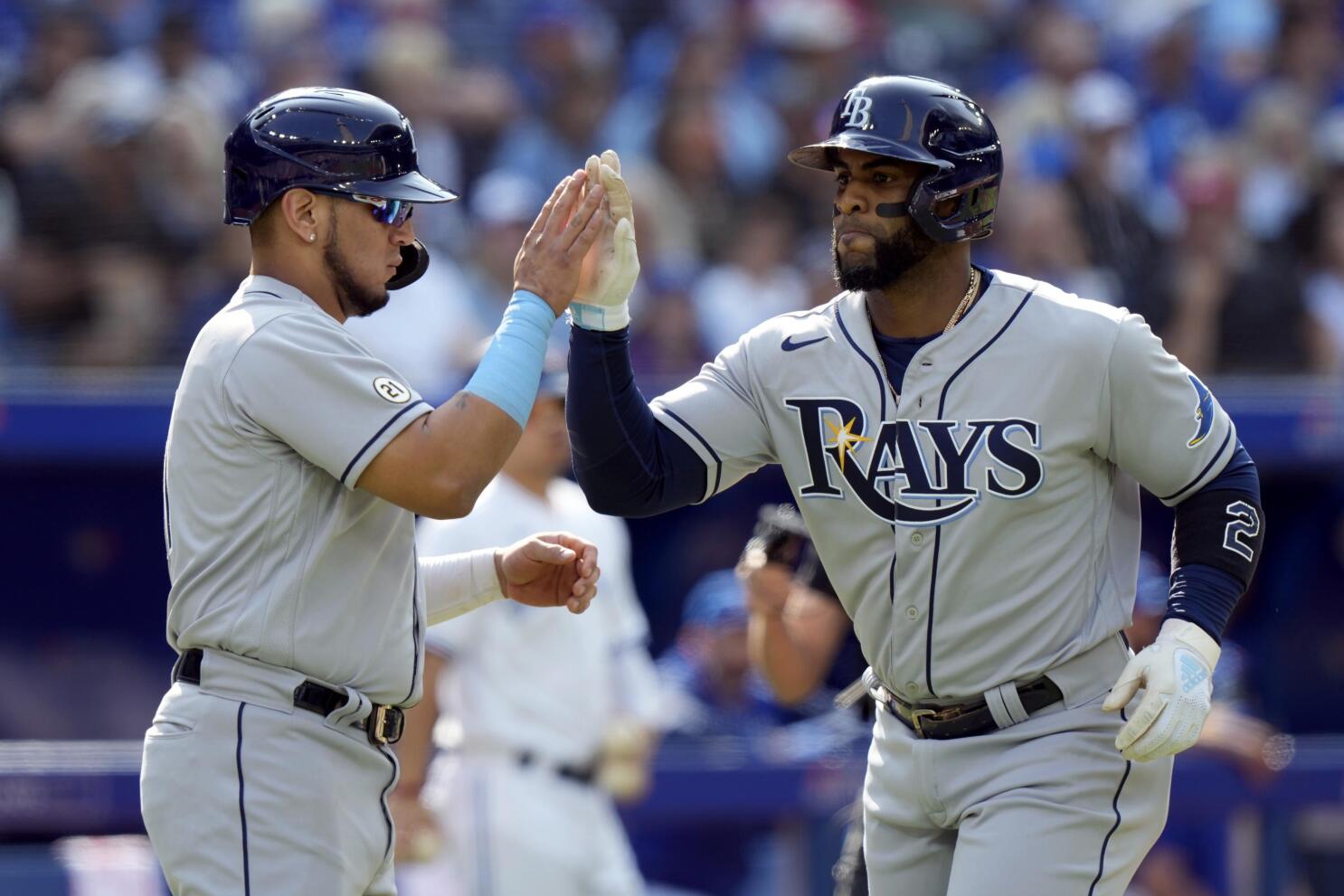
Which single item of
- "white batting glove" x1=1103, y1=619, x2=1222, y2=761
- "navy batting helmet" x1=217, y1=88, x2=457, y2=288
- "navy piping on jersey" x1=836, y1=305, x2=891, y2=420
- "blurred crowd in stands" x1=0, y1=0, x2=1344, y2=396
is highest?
"navy batting helmet" x1=217, y1=88, x2=457, y2=288

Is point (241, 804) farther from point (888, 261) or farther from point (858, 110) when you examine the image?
point (858, 110)

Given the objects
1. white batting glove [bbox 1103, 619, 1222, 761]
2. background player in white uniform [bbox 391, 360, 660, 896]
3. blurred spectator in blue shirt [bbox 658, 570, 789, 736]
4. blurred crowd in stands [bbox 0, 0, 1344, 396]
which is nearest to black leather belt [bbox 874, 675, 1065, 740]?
white batting glove [bbox 1103, 619, 1222, 761]

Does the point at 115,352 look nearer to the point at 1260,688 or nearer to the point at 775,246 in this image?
the point at 775,246

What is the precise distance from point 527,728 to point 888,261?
7.24 ft

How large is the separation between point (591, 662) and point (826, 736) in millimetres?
1298

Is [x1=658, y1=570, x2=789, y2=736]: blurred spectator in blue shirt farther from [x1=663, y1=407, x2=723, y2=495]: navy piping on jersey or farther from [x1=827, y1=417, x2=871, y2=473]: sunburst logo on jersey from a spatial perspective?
[x1=827, y1=417, x2=871, y2=473]: sunburst logo on jersey

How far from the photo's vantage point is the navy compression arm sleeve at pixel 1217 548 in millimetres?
3152

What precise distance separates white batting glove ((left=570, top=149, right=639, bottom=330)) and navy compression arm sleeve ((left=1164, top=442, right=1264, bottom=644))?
1.07 m

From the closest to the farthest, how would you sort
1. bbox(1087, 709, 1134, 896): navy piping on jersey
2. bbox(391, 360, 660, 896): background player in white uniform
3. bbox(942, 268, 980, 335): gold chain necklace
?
bbox(1087, 709, 1134, 896): navy piping on jersey → bbox(942, 268, 980, 335): gold chain necklace → bbox(391, 360, 660, 896): background player in white uniform

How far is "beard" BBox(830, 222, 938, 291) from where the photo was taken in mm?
3229

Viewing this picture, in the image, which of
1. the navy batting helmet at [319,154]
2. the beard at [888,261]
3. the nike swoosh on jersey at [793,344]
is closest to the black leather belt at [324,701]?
the navy batting helmet at [319,154]

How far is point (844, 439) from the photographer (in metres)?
3.25

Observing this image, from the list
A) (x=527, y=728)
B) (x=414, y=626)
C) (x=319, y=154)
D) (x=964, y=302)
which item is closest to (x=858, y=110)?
(x=964, y=302)

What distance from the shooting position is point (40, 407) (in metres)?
6.18
